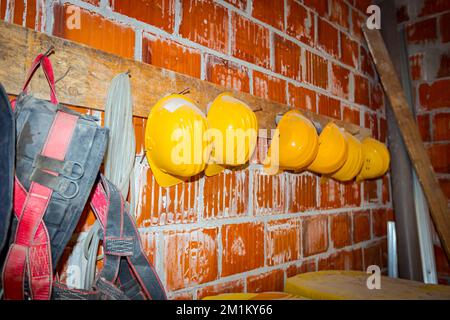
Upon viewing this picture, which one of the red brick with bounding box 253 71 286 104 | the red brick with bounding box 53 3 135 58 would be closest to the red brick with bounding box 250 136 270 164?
the red brick with bounding box 253 71 286 104

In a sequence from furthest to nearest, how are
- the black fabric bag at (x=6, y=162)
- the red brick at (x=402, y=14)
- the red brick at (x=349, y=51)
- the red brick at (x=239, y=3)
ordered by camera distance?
the red brick at (x=402, y=14), the red brick at (x=349, y=51), the red brick at (x=239, y=3), the black fabric bag at (x=6, y=162)

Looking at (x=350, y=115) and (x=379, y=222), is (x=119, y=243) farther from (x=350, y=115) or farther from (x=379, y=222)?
(x=379, y=222)

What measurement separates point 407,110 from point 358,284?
34.0 inches

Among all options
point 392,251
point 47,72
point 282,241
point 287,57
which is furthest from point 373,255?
point 47,72

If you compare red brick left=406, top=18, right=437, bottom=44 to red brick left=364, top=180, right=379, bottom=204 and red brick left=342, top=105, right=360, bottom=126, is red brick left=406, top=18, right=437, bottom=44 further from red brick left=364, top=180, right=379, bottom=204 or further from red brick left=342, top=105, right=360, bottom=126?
red brick left=364, top=180, right=379, bottom=204

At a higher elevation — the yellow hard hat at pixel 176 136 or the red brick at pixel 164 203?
the yellow hard hat at pixel 176 136

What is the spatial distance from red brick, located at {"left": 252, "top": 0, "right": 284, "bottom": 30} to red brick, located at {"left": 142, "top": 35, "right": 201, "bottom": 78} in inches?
12.7

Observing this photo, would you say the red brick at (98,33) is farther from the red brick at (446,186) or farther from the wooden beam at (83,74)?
the red brick at (446,186)

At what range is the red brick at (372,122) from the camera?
5.15 ft

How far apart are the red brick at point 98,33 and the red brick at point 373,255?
4.27 ft

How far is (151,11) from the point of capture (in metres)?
0.82

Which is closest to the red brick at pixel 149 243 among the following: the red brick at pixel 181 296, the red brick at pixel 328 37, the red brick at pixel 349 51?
the red brick at pixel 181 296

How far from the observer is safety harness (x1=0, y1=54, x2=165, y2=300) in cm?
54
